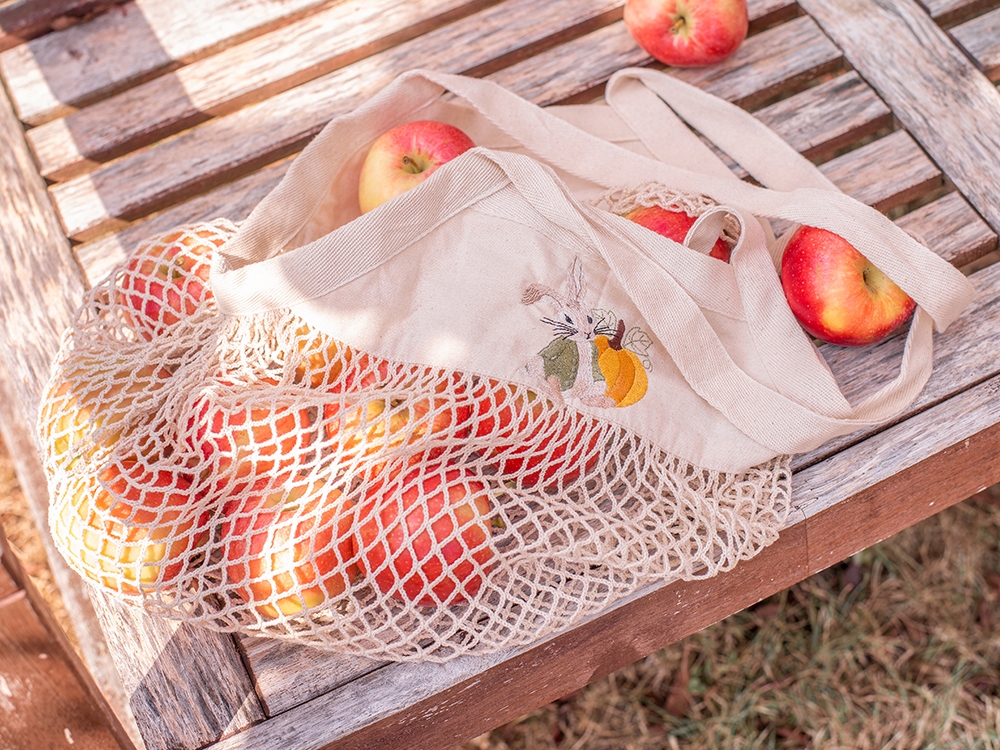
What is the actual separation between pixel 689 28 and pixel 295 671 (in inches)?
44.6

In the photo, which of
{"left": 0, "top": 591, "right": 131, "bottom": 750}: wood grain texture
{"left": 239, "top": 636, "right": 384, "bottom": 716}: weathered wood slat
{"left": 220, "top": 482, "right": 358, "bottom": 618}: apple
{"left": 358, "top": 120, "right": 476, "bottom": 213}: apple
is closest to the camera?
{"left": 0, "top": 591, "right": 131, "bottom": 750}: wood grain texture

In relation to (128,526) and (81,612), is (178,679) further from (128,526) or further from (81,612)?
(81,612)

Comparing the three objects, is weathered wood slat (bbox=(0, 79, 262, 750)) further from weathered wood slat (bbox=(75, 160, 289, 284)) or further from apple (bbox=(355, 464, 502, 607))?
apple (bbox=(355, 464, 502, 607))

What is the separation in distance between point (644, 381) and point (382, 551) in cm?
37

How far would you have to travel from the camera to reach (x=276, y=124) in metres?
1.43

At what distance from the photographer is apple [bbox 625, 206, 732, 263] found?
3.70 ft

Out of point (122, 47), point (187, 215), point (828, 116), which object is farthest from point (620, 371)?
point (122, 47)

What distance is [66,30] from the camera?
1.54 metres

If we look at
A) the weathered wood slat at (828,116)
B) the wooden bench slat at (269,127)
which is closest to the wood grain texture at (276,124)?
the wooden bench slat at (269,127)

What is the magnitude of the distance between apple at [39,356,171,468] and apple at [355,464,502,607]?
1.04ft

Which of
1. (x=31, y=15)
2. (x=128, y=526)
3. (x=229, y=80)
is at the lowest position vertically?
(x=128, y=526)

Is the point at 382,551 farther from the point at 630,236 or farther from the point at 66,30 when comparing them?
the point at 66,30

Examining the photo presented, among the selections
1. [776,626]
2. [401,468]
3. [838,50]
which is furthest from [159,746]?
[838,50]

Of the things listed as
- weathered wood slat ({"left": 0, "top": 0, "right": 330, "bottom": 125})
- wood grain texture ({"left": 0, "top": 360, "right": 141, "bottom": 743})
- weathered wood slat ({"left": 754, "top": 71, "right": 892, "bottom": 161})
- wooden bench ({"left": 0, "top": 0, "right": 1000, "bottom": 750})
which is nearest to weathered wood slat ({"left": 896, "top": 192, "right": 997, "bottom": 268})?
wooden bench ({"left": 0, "top": 0, "right": 1000, "bottom": 750})
